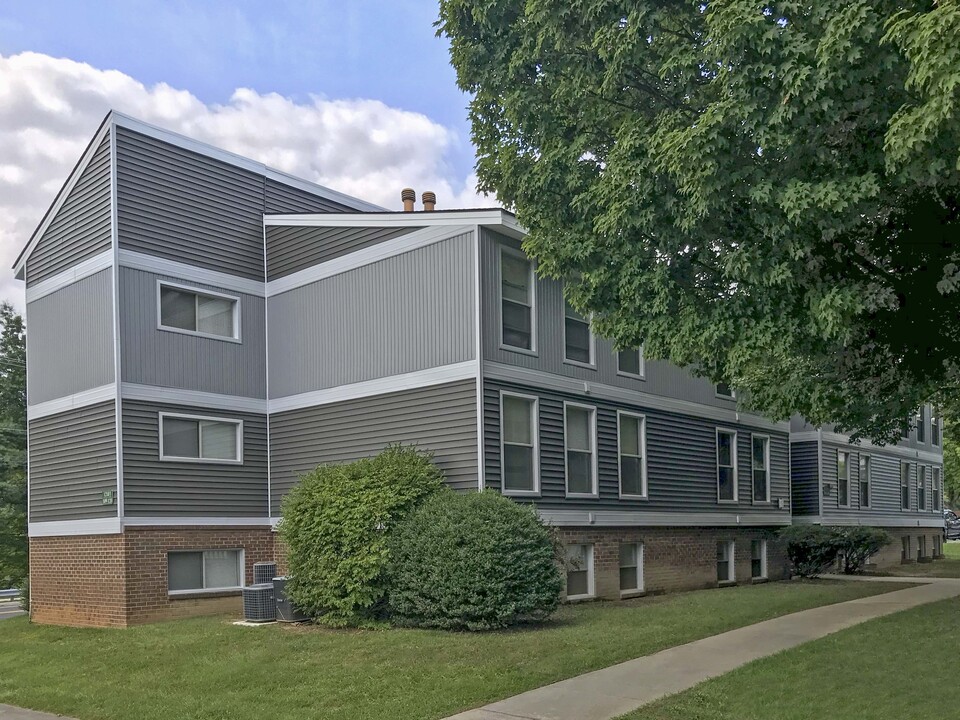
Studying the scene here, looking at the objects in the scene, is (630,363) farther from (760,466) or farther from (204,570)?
(204,570)

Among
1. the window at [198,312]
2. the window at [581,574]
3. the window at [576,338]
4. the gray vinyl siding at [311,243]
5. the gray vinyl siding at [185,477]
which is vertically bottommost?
the window at [581,574]

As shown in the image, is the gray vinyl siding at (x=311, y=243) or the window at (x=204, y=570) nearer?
the window at (x=204, y=570)

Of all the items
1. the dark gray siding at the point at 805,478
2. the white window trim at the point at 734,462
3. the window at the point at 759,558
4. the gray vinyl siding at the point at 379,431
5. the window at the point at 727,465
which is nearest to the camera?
the gray vinyl siding at the point at 379,431

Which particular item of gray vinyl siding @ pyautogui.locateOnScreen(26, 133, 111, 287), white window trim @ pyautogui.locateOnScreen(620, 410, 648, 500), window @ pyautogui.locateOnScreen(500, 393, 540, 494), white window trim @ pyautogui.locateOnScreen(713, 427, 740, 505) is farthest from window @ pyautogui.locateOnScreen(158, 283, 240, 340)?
white window trim @ pyautogui.locateOnScreen(713, 427, 740, 505)

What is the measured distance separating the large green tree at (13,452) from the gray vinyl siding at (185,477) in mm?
8227

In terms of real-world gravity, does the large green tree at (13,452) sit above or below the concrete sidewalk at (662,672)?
above

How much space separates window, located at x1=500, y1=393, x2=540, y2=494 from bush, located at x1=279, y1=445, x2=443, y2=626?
1396 mm

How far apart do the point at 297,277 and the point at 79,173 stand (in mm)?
4458

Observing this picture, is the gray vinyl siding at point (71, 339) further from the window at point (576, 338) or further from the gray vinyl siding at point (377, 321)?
the window at point (576, 338)

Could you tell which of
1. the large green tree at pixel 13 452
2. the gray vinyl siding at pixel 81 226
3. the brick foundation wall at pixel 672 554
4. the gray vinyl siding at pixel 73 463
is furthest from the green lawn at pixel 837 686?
the large green tree at pixel 13 452

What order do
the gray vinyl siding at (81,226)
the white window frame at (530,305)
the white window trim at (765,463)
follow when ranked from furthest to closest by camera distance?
the white window trim at (765,463)
the gray vinyl siding at (81,226)
the white window frame at (530,305)

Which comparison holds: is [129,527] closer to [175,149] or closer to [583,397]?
[175,149]

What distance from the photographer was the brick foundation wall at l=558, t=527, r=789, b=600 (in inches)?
738

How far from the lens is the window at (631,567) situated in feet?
64.3
